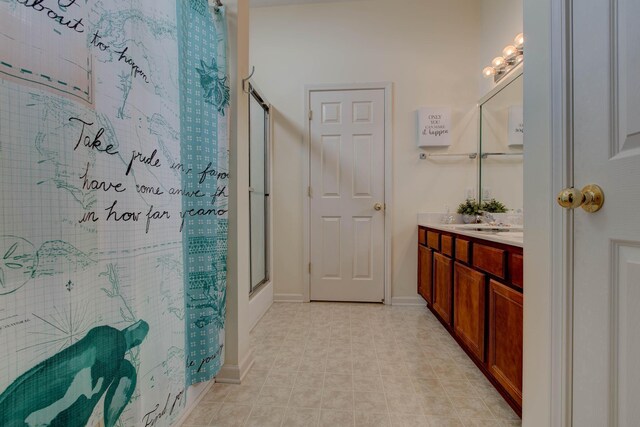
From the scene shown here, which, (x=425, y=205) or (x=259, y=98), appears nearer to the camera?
(x=259, y=98)

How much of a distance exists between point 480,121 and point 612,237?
219cm

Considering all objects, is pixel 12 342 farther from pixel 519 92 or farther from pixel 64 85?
pixel 519 92

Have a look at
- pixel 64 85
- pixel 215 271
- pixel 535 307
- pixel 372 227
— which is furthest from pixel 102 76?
pixel 372 227

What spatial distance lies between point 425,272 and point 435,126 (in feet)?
4.40

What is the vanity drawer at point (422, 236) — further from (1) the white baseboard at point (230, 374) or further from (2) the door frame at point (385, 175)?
(1) the white baseboard at point (230, 374)

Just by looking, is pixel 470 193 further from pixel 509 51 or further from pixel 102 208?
pixel 102 208

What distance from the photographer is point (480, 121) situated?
242 cm

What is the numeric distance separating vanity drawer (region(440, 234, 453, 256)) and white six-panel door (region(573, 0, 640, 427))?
1116mm

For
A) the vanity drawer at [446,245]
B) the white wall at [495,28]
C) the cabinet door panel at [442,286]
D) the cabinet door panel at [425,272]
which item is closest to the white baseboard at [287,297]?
the cabinet door panel at [425,272]

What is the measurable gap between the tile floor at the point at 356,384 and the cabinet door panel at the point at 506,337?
15cm

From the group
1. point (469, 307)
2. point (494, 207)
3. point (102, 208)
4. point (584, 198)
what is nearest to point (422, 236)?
point (494, 207)

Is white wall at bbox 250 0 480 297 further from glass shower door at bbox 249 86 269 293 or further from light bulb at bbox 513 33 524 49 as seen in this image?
light bulb at bbox 513 33 524 49

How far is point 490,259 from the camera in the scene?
4.21 ft

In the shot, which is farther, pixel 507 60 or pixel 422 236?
pixel 422 236
